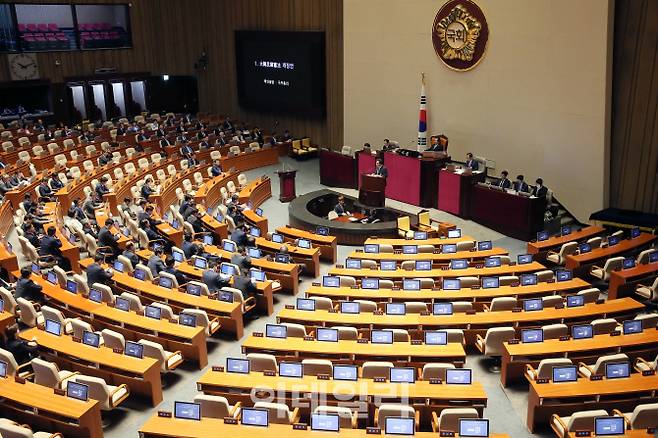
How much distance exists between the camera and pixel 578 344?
8.56 m

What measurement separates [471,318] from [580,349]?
174 centimetres

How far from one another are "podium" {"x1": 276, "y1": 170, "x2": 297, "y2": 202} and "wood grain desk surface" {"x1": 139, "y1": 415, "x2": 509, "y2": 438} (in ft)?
40.3

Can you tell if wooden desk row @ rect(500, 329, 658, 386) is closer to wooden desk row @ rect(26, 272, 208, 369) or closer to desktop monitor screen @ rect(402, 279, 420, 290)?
desktop monitor screen @ rect(402, 279, 420, 290)

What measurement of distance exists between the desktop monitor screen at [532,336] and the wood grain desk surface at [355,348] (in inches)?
38.2

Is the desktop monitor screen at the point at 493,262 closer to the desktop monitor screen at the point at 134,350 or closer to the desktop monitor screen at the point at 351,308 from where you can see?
the desktop monitor screen at the point at 351,308

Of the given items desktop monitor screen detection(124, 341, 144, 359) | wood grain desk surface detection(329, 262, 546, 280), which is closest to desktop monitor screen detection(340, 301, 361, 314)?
wood grain desk surface detection(329, 262, 546, 280)

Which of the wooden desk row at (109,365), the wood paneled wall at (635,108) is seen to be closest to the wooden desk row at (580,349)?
the wooden desk row at (109,365)

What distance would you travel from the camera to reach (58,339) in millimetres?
9023

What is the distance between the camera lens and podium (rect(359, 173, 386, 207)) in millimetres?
17062

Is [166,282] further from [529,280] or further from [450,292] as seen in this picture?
[529,280]

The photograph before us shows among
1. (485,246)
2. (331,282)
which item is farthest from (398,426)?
(485,246)

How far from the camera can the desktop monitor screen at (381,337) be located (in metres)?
8.79

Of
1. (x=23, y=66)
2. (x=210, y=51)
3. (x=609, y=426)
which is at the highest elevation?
(x=210, y=51)

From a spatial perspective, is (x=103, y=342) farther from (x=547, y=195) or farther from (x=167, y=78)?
(x=167, y=78)
